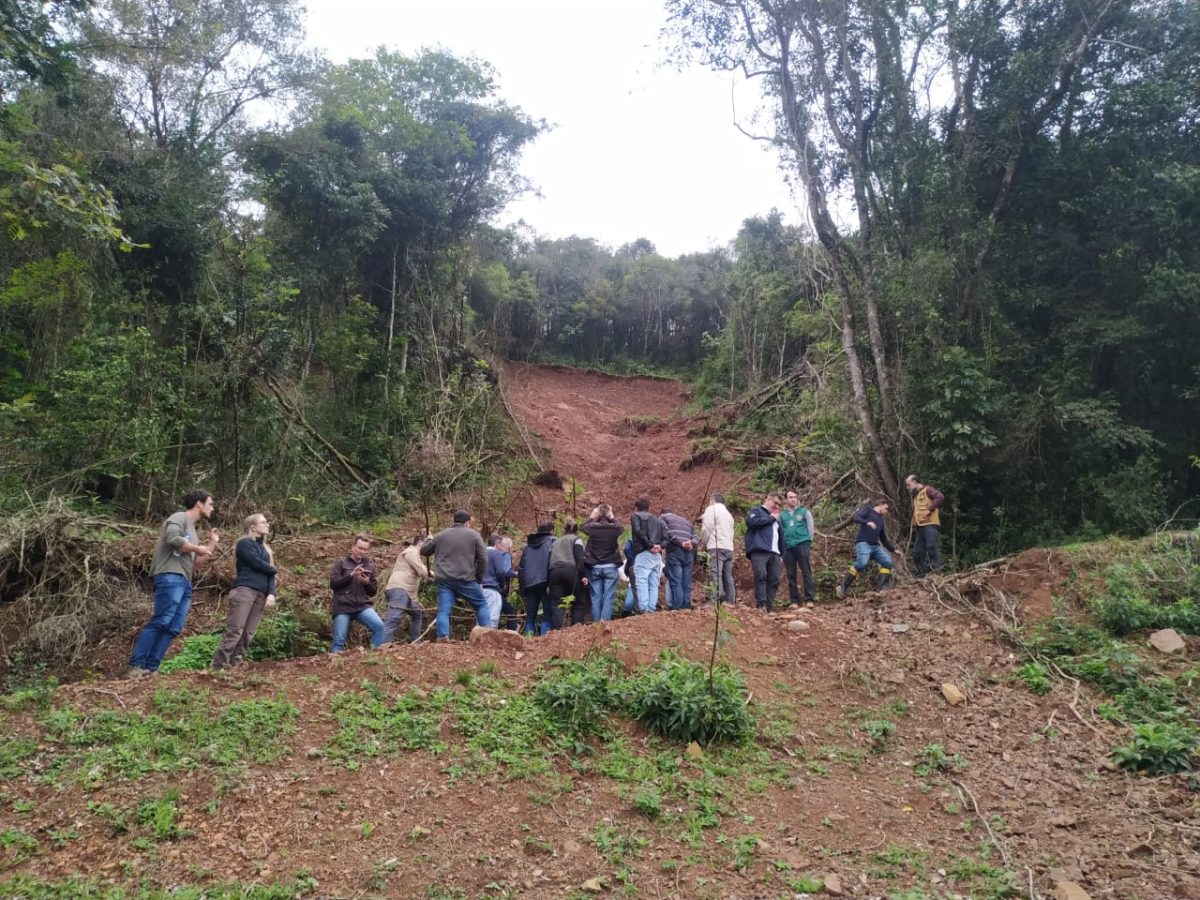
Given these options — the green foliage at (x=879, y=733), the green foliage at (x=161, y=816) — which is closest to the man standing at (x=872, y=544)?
the green foliage at (x=879, y=733)

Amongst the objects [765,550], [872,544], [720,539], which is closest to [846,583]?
[872,544]

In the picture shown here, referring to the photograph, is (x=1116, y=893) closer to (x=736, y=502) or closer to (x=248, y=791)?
(x=248, y=791)

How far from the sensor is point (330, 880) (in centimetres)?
417

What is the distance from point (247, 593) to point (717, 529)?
511 centimetres

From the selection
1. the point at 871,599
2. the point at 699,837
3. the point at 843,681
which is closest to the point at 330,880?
the point at 699,837

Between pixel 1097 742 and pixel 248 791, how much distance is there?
621 cm

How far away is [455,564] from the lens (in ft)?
26.7

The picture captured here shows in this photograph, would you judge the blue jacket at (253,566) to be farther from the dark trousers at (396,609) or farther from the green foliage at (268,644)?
the green foliage at (268,644)

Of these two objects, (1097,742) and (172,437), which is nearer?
(1097,742)

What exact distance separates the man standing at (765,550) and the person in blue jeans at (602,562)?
1.70 meters

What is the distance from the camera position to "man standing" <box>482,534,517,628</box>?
871cm

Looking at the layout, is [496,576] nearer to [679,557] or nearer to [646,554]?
[646,554]

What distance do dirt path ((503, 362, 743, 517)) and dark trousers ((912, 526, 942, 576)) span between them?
12.4 ft

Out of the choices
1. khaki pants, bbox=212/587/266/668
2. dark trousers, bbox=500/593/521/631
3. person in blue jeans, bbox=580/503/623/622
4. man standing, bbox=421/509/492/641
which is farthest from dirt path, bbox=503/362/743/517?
khaki pants, bbox=212/587/266/668
